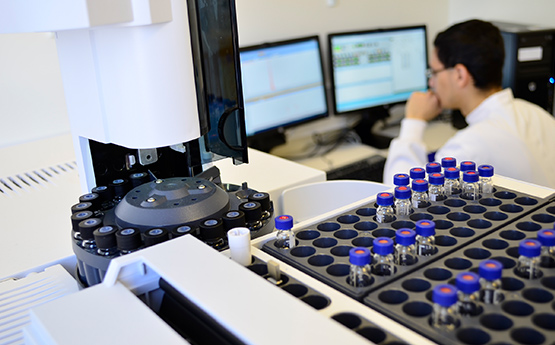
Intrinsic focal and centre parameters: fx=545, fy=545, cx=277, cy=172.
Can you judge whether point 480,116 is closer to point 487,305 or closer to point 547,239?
point 547,239

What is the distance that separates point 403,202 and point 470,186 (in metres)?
0.16

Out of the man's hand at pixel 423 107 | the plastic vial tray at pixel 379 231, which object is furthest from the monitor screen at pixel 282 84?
the plastic vial tray at pixel 379 231

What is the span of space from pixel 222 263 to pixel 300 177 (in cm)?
58

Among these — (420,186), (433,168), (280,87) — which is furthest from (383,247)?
(280,87)

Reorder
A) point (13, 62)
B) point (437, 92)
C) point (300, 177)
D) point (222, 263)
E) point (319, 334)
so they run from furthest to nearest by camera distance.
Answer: point (437, 92) → point (13, 62) → point (300, 177) → point (222, 263) → point (319, 334)

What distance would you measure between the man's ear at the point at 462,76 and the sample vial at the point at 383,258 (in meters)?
1.44

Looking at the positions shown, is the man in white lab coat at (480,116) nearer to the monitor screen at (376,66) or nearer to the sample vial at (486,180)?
the monitor screen at (376,66)

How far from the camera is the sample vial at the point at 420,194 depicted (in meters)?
0.91

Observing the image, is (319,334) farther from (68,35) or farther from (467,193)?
(68,35)

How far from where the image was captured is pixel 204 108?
0.92 metres

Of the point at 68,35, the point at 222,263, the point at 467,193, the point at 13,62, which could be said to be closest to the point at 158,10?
the point at 68,35

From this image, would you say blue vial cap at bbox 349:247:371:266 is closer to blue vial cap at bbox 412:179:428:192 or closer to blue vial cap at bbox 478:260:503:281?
blue vial cap at bbox 478:260:503:281

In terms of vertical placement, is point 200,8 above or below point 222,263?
above

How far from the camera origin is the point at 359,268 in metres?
0.72
